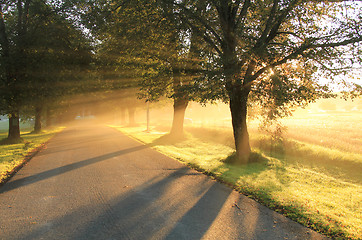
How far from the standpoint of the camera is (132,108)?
45.6 meters

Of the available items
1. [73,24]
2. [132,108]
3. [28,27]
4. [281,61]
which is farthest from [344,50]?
[132,108]

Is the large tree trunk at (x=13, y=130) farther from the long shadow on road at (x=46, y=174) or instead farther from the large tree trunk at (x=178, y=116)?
the large tree trunk at (x=178, y=116)

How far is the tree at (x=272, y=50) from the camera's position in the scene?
27.2 feet

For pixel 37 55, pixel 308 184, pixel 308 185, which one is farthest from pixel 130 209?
pixel 37 55

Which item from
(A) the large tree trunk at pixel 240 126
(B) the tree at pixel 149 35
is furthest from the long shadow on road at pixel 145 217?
(B) the tree at pixel 149 35

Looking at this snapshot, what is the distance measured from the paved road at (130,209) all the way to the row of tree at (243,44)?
3.71m

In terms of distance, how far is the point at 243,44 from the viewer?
9.38 m

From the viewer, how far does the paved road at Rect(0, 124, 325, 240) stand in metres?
4.14

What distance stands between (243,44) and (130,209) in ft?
23.4

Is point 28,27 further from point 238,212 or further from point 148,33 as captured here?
point 238,212

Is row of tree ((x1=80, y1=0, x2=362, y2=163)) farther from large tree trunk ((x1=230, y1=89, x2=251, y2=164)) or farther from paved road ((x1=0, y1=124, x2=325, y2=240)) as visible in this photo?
paved road ((x1=0, y1=124, x2=325, y2=240))

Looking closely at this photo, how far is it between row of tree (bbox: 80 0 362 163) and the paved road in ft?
12.2

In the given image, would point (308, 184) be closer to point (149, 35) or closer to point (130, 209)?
point (130, 209)

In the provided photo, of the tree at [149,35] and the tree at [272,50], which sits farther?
the tree at [149,35]
